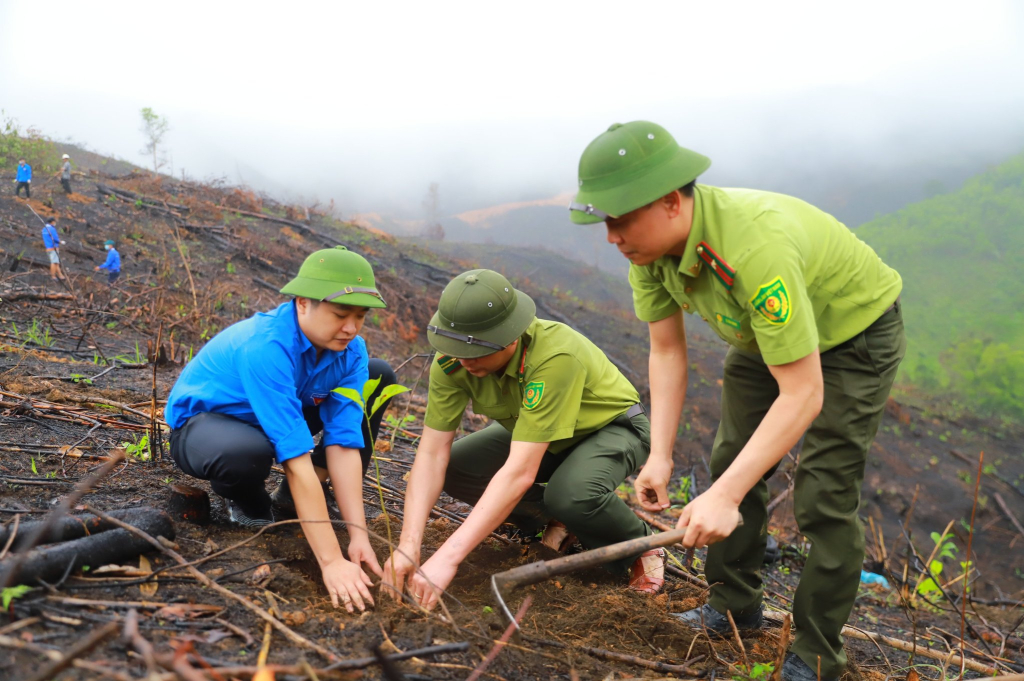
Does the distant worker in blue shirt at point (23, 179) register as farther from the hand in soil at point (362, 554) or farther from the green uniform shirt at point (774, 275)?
the green uniform shirt at point (774, 275)

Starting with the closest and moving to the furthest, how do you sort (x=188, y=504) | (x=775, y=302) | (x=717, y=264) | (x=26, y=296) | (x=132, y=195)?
(x=775, y=302) → (x=717, y=264) → (x=188, y=504) → (x=26, y=296) → (x=132, y=195)

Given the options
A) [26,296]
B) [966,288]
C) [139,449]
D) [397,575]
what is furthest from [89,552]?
[966,288]

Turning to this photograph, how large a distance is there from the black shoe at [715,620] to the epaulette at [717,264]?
1.34 meters

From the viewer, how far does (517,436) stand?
2293mm

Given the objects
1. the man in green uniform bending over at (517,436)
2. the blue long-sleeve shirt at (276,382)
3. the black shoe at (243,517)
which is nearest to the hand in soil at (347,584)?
the man in green uniform bending over at (517,436)

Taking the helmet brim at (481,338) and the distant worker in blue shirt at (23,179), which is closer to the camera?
the helmet brim at (481,338)

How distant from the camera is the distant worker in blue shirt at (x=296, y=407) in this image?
2104 mm

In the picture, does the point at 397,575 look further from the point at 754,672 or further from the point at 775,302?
the point at 775,302

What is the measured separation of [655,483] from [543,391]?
0.53 meters

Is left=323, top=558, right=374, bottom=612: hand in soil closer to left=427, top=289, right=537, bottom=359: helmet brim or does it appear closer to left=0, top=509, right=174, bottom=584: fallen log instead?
left=0, top=509, right=174, bottom=584: fallen log

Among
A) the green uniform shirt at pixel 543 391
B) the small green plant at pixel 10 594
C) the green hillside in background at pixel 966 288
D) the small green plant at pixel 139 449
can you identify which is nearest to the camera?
the small green plant at pixel 10 594

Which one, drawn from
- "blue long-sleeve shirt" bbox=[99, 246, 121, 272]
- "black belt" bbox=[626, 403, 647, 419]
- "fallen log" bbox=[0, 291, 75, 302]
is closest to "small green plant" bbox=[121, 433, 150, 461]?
"black belt" bbox=[626, 403, 647, 419]

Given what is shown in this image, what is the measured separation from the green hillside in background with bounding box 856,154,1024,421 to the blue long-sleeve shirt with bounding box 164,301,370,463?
18484 mm

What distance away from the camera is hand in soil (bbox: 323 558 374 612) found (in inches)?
79.0
